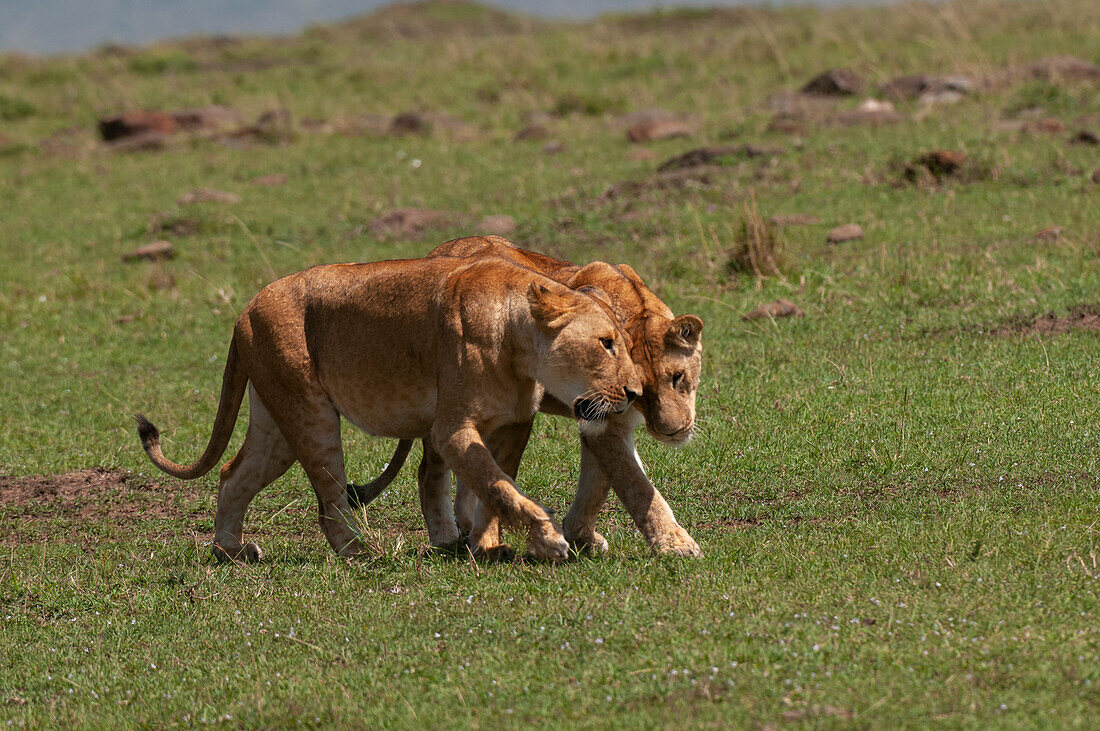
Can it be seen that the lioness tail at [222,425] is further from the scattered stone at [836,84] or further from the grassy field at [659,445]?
the scattered stone at [836,84]

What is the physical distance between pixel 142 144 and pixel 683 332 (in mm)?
17556

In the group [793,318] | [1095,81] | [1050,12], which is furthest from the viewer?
[1050,12]

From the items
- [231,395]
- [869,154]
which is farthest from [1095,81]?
[231,395]

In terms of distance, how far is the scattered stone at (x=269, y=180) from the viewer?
58.5ft

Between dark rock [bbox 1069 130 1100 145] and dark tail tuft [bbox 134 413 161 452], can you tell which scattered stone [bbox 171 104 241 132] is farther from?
dark tail tuft [bbox 134 413 161 452]

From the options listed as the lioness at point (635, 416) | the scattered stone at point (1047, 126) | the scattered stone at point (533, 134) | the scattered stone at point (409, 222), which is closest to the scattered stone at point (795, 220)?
the scattered stone at point (409, 222)

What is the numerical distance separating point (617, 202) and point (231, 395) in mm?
8135

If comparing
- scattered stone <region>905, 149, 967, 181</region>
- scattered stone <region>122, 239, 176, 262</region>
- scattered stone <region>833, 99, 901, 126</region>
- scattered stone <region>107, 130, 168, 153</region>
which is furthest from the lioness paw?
scattered stone <region>107, 130, 168, 153</region>

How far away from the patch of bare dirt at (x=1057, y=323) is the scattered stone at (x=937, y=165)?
15.1 feet

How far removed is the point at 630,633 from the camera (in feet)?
15.9

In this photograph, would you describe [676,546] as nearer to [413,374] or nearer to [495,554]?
[495,554]

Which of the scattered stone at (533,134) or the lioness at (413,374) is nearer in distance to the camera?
the lioness at (413,374)

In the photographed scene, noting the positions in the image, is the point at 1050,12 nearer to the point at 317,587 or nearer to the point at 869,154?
the point at 869,154

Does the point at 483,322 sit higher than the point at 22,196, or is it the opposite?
the point at 483,322
